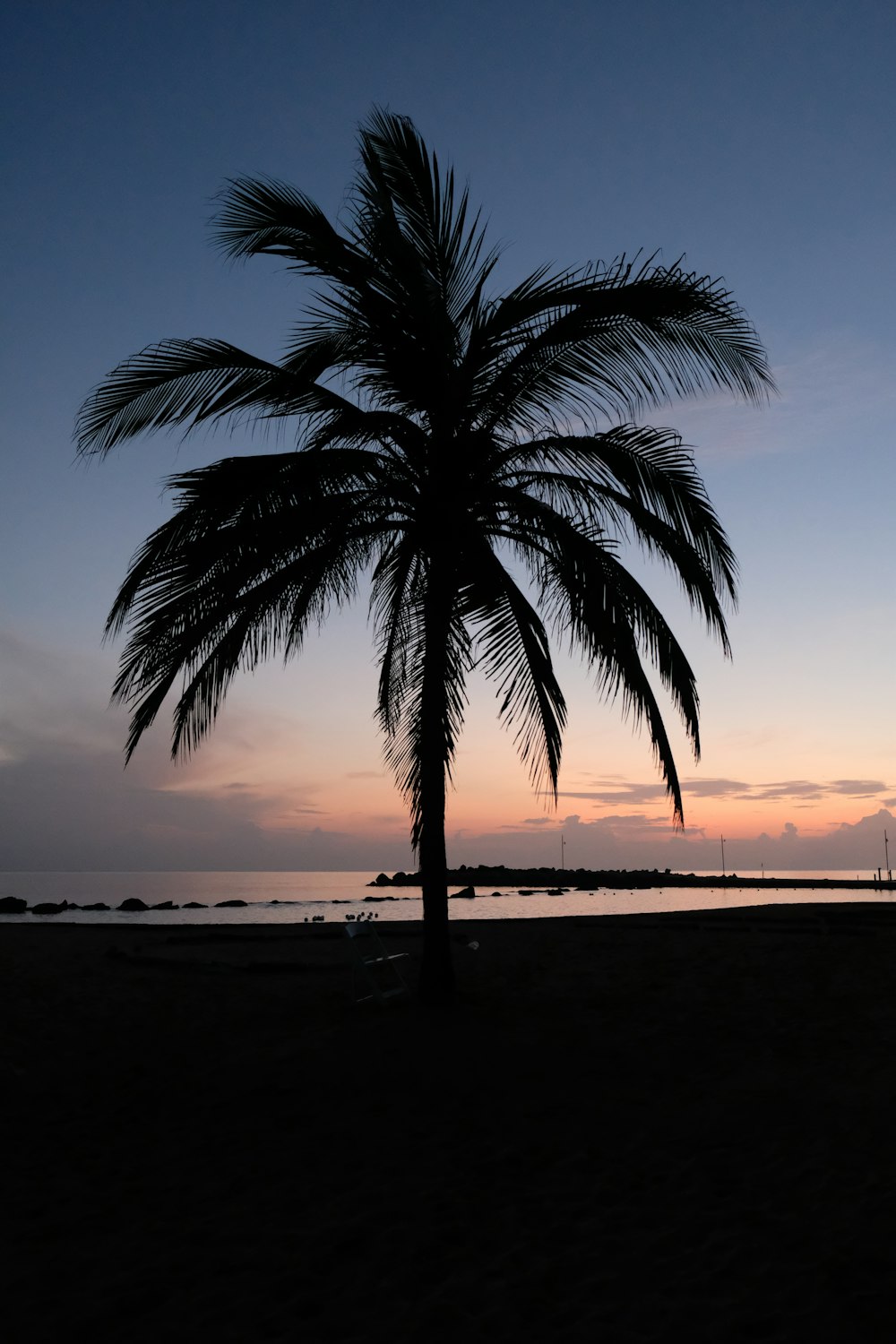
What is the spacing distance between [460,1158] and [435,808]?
3.84 meters

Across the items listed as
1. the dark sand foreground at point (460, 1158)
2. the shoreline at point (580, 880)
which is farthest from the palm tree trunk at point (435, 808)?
the shoreline at point (580, 880)

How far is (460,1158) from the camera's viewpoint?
5973 millimetres

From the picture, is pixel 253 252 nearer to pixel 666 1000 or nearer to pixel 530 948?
pixel 666 1000

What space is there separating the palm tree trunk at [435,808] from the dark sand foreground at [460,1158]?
0.35 meters

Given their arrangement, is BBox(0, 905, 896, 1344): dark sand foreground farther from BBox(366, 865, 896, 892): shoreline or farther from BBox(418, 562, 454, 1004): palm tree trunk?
BBox(366, 865, 896, 892): shoreline

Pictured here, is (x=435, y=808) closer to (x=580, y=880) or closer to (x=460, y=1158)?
(x=460, y=1158)

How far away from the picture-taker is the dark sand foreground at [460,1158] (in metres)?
4.11

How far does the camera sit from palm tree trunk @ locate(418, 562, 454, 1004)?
30.8ft

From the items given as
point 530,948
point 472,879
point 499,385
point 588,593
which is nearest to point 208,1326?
point 588,593

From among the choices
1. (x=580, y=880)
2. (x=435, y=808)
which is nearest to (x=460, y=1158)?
(x=435, y=808)

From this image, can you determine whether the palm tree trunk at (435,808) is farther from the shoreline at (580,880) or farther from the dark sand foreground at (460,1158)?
the shoreline at (580,880)

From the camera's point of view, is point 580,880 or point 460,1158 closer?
point 460,1158

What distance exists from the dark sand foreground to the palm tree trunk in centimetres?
35

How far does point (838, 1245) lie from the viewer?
4430 millimetres
